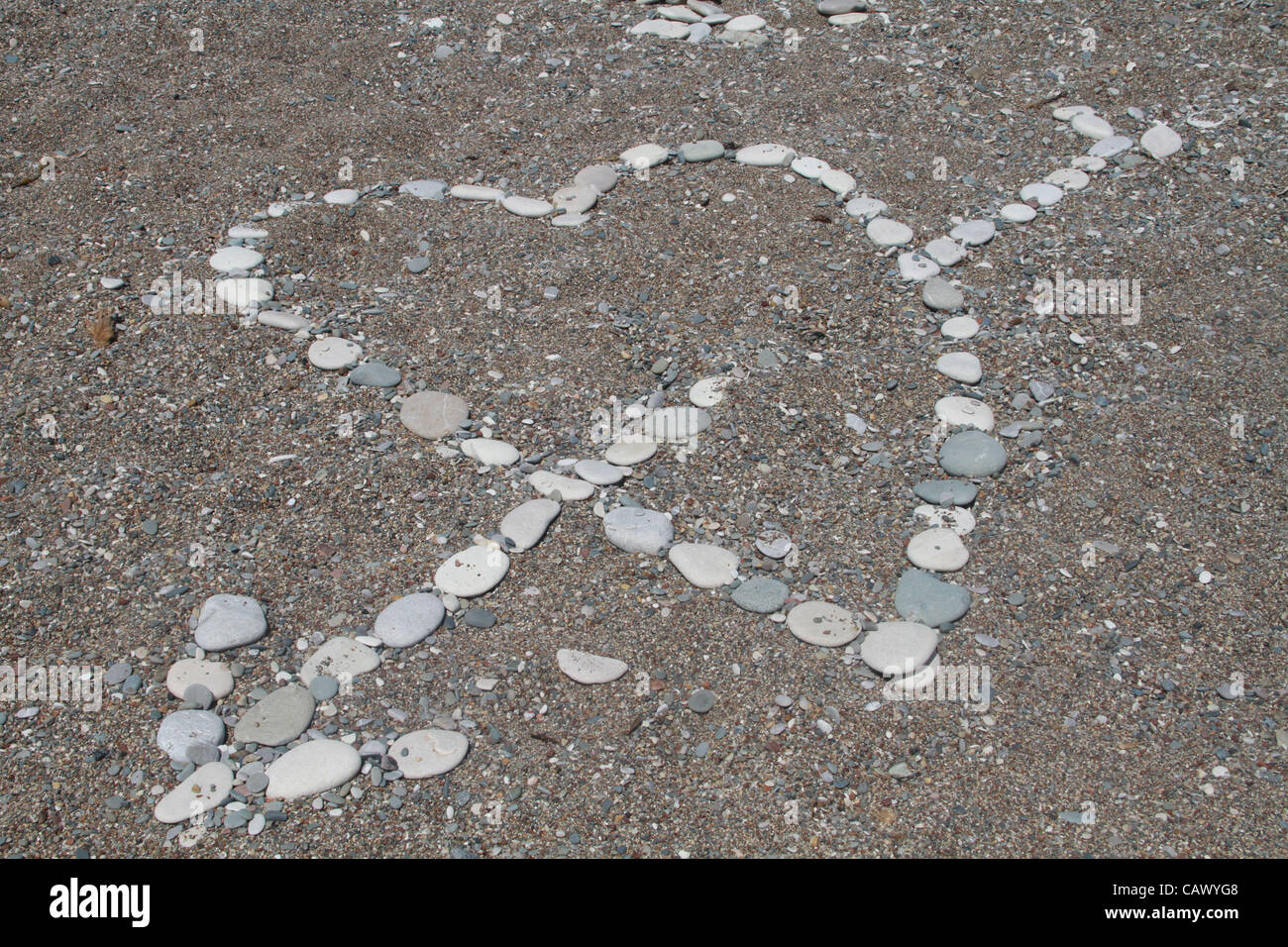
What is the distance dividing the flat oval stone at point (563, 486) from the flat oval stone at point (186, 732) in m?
1.17

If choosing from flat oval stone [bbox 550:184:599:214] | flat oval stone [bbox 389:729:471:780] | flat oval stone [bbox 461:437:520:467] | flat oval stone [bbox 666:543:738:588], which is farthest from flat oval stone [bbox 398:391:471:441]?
flat oval stone [bbox 550:184:599:214]

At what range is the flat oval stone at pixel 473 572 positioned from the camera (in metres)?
2.90

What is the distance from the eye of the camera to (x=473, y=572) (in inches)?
115

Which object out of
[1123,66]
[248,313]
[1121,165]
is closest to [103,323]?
[248,313]

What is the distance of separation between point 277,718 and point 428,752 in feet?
1.39

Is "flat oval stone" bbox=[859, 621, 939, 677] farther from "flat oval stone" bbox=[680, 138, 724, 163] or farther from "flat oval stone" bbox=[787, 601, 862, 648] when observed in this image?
"flat oval stone" bbox=[680, 138, 724, 163]

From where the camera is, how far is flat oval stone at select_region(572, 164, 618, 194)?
446 cm

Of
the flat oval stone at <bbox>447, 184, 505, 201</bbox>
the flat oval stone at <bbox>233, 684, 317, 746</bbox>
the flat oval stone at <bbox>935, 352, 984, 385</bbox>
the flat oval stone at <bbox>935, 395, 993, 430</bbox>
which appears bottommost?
the flat oval stone at <bbox>233, 684, 317, 746</bbox>

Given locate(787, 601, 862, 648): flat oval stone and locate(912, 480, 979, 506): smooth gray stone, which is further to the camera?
locate(912, 480, 979, 506): smooth gray stone

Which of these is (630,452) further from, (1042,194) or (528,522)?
(1042,194)

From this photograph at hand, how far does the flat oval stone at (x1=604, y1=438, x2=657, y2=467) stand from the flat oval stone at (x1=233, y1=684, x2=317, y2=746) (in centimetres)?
122

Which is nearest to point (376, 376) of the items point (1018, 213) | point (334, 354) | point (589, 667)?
point (334, 354)
